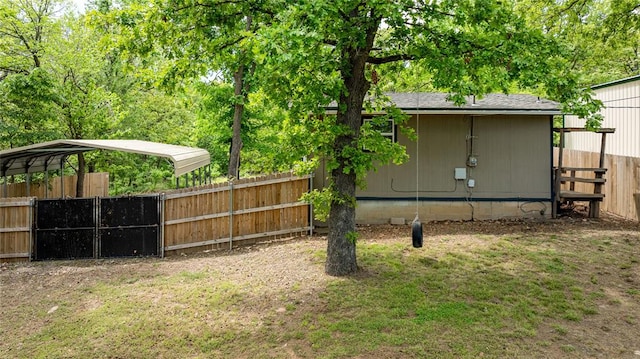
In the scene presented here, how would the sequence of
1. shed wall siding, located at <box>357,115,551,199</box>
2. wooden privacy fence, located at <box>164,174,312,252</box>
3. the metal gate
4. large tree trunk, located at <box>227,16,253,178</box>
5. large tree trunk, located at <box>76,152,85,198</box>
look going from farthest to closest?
1. large tree trunk, located at <box>227,16,253,178</box>
2. large tree trunk, located at <box>76,152,85,198</box>
3. shed wall siding, located at <box>357,115,551,199</box>
4. wooden privacy fence, located at <box>164,174,312,252</box>
5. the metal gate

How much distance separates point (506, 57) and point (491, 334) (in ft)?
11.4

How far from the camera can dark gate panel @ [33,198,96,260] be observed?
363 inches

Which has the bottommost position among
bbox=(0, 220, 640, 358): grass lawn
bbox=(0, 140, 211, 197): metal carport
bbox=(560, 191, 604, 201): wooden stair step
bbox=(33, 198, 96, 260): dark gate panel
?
bbox=(0, 220, 640, 358): grass lawn

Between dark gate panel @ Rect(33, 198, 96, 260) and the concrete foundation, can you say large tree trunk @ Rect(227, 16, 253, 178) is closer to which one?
the concrete foundation

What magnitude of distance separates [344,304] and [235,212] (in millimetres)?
4766

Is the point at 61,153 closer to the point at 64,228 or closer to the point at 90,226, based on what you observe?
the point at 64,228

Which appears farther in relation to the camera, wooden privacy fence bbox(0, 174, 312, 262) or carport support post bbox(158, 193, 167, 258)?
carport support post bbox(158, 193, 167, 258)

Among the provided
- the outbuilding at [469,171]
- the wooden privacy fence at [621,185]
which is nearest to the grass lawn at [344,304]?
the outbuilding at [469,171]

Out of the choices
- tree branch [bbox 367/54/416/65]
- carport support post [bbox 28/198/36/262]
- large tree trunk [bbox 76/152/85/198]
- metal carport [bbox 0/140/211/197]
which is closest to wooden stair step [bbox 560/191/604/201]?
tree branch [bbox 367/54/416/65]

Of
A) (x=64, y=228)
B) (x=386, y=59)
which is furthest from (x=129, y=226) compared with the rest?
(x=386, y=59)

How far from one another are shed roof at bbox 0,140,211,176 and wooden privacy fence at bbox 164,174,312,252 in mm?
848

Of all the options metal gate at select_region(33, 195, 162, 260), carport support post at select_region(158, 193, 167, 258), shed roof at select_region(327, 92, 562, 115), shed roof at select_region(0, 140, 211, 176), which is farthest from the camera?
shed roof at select_region(327, 92, 562, 115)

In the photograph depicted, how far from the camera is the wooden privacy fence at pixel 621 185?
36.1ft

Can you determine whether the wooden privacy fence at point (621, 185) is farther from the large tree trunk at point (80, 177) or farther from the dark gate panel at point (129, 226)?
the large tree trunk at point (80, 177)
